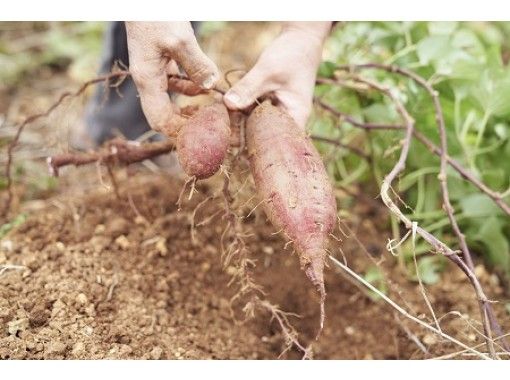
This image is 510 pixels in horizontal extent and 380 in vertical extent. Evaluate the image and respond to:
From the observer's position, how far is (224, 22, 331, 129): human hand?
119cm

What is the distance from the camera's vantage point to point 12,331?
3.53 feet

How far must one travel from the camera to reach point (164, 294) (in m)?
1.27

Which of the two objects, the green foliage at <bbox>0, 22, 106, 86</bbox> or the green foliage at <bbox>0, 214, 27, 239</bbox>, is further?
the green foliage at <bbox>0, 22, 106, 86</bbox>

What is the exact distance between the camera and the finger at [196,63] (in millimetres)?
1114

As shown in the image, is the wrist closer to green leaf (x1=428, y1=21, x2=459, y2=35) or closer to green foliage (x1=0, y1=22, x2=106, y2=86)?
green leaf (x1=428, y1=21, x2=459, y2=35)

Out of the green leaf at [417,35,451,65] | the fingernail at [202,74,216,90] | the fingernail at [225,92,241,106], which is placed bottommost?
the green leaf at [417,35,451,65]

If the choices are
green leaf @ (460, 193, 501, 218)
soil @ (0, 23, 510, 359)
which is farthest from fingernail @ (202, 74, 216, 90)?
green leaf @ (460, 193, 501, 218)

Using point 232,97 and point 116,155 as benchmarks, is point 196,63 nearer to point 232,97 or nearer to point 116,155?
point 232,97

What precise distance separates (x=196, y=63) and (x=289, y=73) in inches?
7.8

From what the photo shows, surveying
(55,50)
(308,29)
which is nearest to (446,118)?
(308,29)

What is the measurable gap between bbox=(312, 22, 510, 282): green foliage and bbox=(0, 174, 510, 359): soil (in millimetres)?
137

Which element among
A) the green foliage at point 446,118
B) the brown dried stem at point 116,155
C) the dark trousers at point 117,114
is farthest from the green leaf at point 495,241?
the dark trousers at point 117,114
